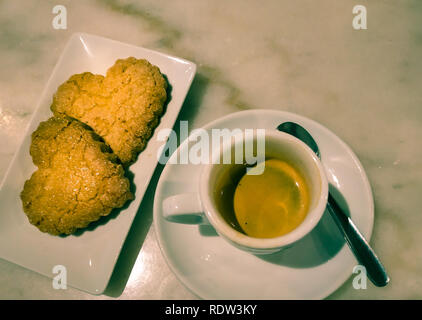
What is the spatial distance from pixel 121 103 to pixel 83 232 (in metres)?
0.34

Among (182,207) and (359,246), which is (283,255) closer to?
(359,246)

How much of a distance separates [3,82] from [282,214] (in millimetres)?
960

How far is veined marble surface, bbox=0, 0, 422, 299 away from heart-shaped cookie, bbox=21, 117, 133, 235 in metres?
0.12

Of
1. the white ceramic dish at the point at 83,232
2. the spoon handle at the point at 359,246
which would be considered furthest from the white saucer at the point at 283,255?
the white ceramic dish at the point at 83,232

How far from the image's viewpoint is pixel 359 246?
2.18ft

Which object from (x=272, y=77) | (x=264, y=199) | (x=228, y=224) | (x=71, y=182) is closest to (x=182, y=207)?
(x=228, y=224)

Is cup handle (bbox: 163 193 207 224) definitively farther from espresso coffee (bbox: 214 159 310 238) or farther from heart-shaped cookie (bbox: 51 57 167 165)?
heart-shaped cookie (bbox: 51 57 167 165)

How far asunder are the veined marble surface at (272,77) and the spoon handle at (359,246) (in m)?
0.12

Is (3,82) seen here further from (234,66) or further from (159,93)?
(234,66)

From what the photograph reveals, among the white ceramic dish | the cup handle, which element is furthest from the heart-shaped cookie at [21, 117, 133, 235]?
the cup handle

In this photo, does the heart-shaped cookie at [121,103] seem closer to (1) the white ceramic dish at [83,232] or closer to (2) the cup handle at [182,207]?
(1) the white ceramic dish at [83,232]

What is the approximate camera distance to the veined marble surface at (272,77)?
32.9 inches
